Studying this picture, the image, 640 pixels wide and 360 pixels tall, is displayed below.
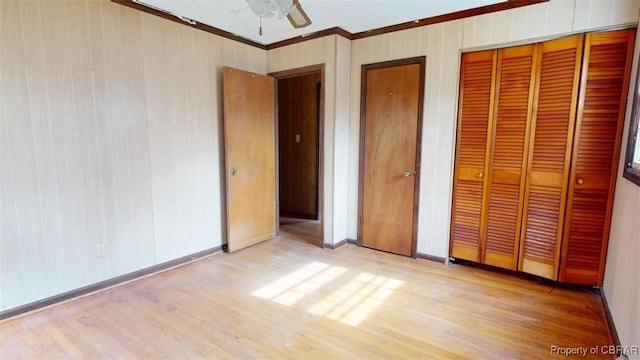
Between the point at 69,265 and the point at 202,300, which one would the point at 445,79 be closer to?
the point at 202,300

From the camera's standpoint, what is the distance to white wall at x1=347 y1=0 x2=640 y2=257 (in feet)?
7.80

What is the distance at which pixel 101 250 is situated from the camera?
8.30 ft

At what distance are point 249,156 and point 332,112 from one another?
1026 mm

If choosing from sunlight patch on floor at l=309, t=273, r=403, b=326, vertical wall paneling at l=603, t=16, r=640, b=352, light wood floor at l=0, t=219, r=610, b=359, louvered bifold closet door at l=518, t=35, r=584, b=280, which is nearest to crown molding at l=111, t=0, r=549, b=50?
louvered bifold closet door at l=518, t=35, r=584, b=280

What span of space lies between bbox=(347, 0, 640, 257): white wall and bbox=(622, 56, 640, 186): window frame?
0.61m

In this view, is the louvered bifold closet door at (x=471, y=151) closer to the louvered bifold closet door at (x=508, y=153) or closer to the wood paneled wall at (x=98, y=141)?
the louvered bifold closet door at (x=508, y=153)

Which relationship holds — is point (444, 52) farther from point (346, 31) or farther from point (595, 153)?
point (595, 153)

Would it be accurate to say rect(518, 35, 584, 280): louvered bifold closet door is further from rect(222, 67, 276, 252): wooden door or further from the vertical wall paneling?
rect(222, 67, 276, 252): wooden door

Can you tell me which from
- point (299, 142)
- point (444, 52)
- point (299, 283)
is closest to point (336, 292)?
point (299, 283)

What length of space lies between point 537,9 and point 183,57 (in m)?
2.98

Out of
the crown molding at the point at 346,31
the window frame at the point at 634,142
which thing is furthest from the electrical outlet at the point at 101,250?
the window frame at the point at 634,142

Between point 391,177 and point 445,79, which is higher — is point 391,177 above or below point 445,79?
below

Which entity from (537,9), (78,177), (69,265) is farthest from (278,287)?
(537,9)

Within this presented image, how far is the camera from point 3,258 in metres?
2.09
